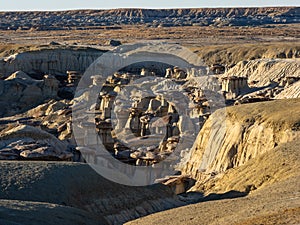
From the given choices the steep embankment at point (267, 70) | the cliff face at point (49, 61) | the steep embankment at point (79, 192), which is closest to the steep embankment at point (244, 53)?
the steep embankment at point (267, 70)

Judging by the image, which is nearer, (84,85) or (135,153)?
(135,153)

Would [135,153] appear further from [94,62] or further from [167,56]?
[167,56]

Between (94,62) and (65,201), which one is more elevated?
(65,201)

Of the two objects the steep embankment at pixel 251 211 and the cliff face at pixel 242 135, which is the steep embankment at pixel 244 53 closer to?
the cliff face at pixel 242 135

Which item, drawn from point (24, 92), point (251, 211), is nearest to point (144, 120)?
point (24, 92)

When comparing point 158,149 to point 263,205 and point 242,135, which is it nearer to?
point 242,135

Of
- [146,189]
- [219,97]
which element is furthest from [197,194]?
[219,97]
